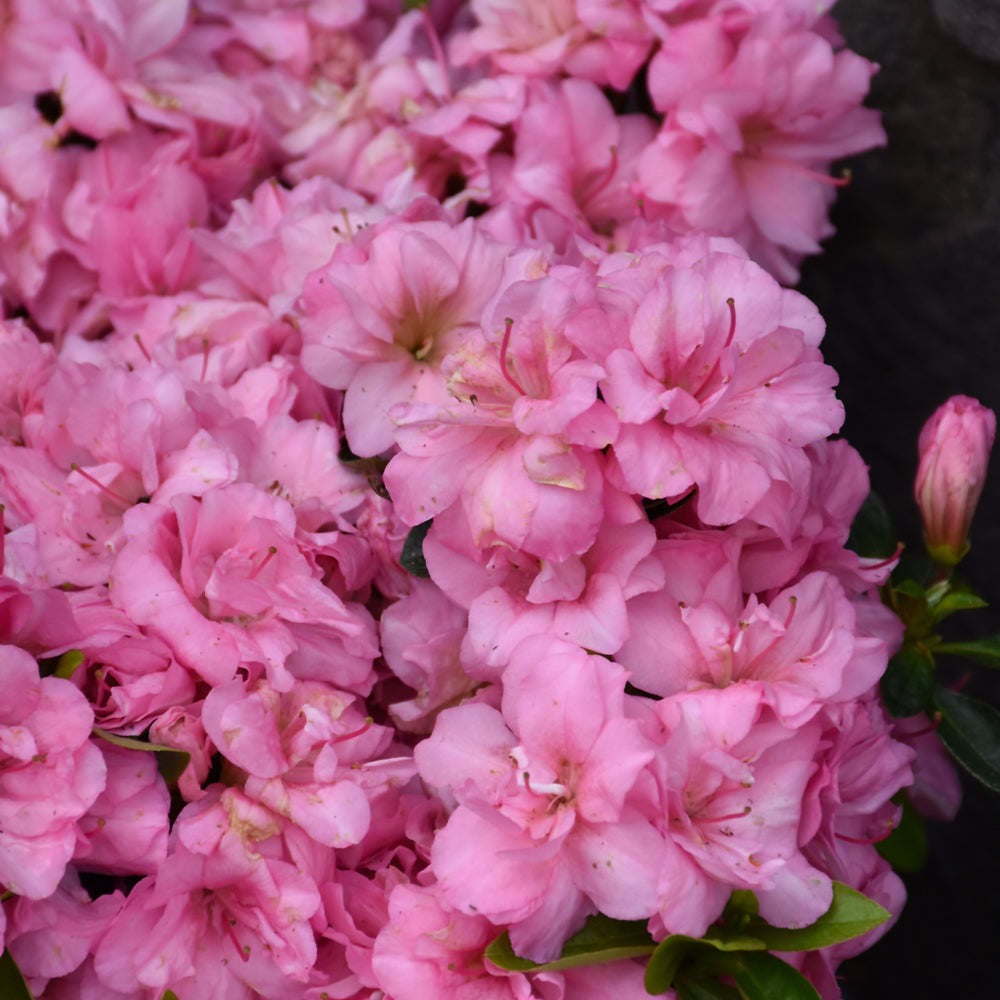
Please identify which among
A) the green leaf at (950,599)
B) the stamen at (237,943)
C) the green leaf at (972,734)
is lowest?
the green leaf at (972,734)

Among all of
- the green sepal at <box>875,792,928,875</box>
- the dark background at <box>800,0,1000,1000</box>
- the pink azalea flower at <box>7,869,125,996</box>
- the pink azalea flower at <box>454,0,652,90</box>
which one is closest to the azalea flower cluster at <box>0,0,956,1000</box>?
the pink azalea flower at <box>7,869,125,996</box>

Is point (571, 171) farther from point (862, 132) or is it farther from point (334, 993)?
point (334, 993)

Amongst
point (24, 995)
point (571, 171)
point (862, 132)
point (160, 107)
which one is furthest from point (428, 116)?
point (24, 995)

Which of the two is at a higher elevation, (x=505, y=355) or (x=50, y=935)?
(x=505, y=355)

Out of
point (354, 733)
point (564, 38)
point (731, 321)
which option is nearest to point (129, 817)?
point (354, 733)

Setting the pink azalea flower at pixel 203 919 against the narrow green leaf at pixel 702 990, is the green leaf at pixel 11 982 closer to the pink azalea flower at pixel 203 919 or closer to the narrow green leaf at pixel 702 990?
the pink azalea flower at pixel 203 919

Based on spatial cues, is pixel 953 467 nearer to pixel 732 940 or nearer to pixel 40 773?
pixel 732 940

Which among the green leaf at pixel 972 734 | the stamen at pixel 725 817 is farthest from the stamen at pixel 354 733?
the green leaf at pixel 972 734
